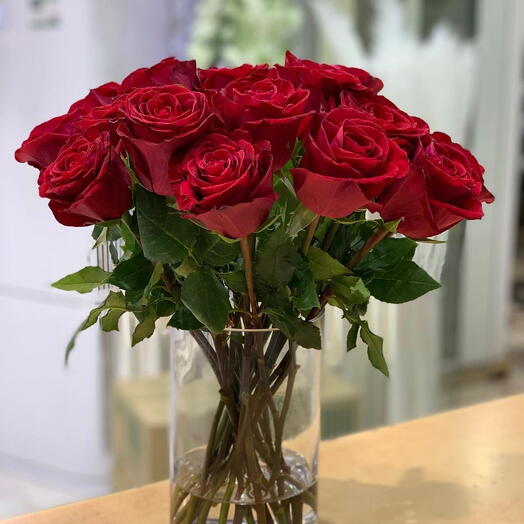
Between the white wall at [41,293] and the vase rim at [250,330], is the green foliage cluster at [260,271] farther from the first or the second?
the white wall at [41,293]

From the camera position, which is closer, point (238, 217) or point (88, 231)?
point (238, 217)

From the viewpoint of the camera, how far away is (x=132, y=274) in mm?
626

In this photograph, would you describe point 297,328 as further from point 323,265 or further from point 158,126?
point 158,126

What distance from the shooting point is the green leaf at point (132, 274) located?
623 mm

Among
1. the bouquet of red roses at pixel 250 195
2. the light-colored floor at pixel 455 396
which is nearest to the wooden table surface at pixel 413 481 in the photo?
the bouquet of red roses at pixel 250 195

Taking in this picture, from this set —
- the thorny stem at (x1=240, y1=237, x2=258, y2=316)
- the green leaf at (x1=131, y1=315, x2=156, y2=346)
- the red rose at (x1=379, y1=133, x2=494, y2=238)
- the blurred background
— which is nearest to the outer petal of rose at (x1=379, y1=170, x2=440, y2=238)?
the red rose at (x1=379, y1=133, x2=494, y2=238)

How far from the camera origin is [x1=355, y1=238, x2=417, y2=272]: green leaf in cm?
66

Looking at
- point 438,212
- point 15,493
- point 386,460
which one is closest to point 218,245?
point 438,212

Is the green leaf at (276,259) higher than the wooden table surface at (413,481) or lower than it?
higher

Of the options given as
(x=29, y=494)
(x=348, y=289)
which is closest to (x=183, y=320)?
(x=348, y=289)

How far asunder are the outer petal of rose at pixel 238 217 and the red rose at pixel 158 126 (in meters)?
0.04

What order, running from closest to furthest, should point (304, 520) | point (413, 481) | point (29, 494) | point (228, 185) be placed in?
point (228, 185) → point (304, 520) → point (413, 481) → point (29, 494)

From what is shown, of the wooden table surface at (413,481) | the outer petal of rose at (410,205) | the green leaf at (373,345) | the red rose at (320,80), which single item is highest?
the red rose at (320,80)

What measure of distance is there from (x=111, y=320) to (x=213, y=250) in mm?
135
